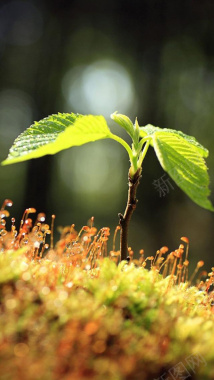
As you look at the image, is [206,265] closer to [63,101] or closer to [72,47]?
[63,101]

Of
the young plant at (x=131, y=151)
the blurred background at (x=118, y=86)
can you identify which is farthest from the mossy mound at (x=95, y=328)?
the blurred background at (x=118, y=86)

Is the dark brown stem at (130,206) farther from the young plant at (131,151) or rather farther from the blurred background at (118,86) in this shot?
the blurred background at (118,86)

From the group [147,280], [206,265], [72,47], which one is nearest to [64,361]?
[147,280]

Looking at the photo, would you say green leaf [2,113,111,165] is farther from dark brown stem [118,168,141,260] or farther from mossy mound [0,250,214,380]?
mossy mound [0,250,214,380]

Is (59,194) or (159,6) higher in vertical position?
(159,6)

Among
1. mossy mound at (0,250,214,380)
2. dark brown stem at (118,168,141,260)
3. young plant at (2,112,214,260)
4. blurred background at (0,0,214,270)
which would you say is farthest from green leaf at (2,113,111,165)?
blurred background at (0,0,214,270)

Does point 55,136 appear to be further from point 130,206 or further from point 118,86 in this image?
point 118,86

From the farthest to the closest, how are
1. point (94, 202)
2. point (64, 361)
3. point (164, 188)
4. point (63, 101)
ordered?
point (94, 202) < point (63, 101) < point (164, 188) < point (64, 361)
